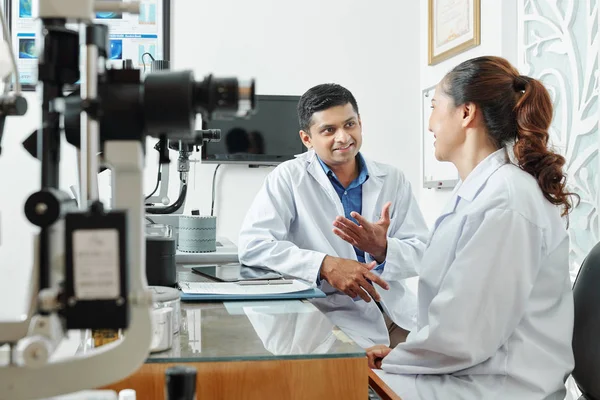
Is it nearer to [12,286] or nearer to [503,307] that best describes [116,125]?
[503,307]

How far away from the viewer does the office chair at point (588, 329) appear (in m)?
1.13

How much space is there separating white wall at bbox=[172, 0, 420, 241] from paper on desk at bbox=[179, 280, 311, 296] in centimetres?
200

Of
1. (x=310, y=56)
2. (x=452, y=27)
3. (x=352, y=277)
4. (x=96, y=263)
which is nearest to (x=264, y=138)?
(x=310, y=56)

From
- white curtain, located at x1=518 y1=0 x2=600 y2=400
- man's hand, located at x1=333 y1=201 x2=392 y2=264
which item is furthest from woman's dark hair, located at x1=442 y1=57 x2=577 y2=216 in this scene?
white curtain, located at x1=518 y1=0 x2=600 y2=400

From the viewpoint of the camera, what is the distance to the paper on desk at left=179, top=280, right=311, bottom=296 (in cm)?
121

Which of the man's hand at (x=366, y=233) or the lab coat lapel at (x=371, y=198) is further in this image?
the lab coat lapel at (x=371, y=198)

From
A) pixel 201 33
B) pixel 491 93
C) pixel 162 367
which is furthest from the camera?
pixel 201 33

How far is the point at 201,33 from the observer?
10.8 ft

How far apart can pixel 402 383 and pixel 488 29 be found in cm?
201

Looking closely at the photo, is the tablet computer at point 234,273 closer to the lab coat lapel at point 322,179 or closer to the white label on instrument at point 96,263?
the lab coat lapel at point 322,179

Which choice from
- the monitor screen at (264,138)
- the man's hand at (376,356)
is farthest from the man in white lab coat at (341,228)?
the monitor screen at (264,138)

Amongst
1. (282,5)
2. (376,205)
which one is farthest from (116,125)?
(282,5)

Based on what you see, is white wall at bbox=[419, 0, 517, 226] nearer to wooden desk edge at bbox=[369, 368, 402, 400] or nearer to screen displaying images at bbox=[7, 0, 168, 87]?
screen displaying images at bbox=[7, 0, 168, 87]

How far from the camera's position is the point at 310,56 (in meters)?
3.40
